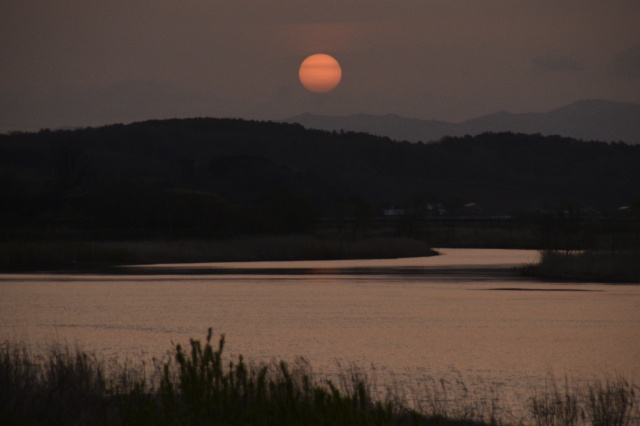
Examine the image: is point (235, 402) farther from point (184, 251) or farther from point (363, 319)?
point (184, 251)

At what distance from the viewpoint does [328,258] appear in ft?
291

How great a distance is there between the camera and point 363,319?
125ft

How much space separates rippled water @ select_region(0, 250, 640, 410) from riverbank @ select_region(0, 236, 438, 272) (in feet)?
36.3

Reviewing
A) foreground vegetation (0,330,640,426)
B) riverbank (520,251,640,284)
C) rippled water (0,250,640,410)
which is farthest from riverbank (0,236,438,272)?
foreground vegetation (0,330,640,426)

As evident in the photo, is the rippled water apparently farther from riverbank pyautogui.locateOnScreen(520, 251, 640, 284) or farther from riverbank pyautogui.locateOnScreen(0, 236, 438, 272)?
riverbank pyautogui.locateOnScreen(0, 236, 438, 272)

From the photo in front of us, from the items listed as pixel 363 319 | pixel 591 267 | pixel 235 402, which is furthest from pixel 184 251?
pixel 235 402

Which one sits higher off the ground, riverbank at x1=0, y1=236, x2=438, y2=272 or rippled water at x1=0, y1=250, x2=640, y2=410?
riverbank at x1=0, y1=236, x2=438, y2=272

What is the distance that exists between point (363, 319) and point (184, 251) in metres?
47.7

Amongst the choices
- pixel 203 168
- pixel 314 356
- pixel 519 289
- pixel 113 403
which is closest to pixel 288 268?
pixel 519 289

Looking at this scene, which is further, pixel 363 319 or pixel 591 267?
pixel 591 267

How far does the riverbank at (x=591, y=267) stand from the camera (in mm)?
60531

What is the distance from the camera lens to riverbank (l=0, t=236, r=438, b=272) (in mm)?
73812

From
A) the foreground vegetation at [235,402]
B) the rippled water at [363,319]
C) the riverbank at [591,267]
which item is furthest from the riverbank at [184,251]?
the foreground vegetation at [235,402]

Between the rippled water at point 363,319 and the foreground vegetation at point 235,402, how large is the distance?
3714mm
